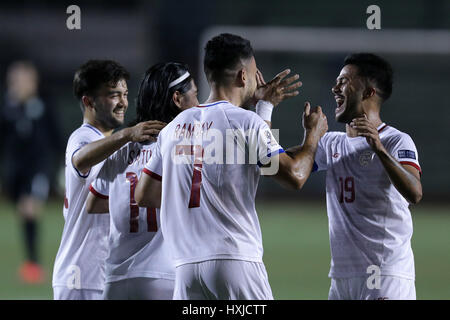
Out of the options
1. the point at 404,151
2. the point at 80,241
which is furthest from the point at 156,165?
the point at 404,151

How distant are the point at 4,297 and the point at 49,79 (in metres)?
16.0

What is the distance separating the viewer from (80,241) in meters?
4.43

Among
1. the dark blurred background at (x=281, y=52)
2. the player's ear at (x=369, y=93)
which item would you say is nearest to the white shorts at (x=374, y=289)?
the player's ear at (x=369, y=93)

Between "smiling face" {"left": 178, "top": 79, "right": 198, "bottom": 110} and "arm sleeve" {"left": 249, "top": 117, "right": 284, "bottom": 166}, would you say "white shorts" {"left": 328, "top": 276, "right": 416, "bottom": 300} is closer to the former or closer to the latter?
"arm sleeve" {"left": 249, "top": 117, "right": 284, "bottom": 166}

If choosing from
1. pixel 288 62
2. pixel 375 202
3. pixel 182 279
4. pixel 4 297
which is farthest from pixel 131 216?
pixel 288 62

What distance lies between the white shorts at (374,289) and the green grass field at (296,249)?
3.47 m


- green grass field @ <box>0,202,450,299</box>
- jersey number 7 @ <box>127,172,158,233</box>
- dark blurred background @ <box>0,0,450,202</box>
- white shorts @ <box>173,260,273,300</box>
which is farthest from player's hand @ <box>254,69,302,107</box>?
dark blurred background @ <box>0,0,450,202</box>

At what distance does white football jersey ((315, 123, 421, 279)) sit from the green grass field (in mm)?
3551

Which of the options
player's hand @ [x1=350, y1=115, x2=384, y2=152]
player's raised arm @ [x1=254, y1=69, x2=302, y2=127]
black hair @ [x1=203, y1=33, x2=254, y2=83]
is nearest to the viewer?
black hair @ [x1=203, y1=33, x2=254, y2=83]

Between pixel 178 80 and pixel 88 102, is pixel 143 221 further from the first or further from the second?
pixel 88 102

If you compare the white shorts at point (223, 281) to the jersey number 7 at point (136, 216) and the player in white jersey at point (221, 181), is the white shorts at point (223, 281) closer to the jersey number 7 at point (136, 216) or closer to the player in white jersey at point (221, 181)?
the player in white jersey at point (221, 181)

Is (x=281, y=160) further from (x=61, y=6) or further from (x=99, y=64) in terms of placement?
(x=61, y=6)

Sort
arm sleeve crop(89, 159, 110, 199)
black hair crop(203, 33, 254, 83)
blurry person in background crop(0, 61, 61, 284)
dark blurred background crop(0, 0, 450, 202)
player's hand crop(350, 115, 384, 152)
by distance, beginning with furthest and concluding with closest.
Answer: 1. dark blurred background crop(0, 0, 450, 202)
2. blurry person in background crop(0, 61, 61, 284)
3. arm sleeve crop(89, 159, 110, 199)
4. player's hand crop(350, 115, 384, 152)
5. black hair crop(203, 33, 254, 83)

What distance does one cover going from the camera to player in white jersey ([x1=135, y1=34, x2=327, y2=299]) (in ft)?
11.4
